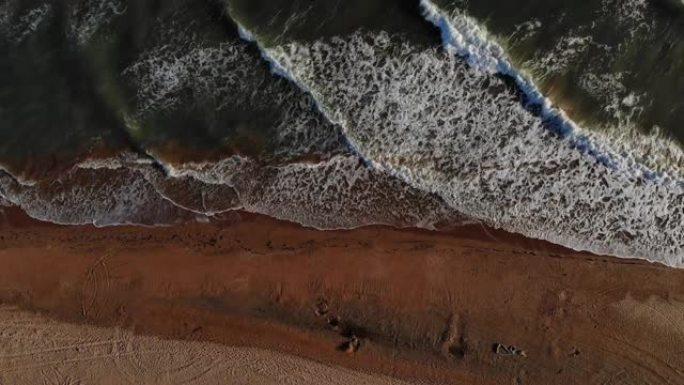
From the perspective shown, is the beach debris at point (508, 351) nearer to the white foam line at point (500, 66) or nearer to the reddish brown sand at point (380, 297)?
the reddish brown sand at point (380, 297)

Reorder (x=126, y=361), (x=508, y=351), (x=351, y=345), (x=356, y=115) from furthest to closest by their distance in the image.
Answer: (x=356, y=115) < (x=126, y=361) < (x=351, y=345) < (x=508, y=351)

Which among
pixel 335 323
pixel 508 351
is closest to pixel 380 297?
pixel 335 323

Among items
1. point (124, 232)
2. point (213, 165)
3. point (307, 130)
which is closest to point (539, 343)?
point (307, 130)

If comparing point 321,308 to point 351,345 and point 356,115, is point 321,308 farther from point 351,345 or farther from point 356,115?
point 356,115

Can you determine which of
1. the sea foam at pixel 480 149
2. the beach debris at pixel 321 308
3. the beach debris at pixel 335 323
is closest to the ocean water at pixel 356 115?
the sea foam at pixel 480 149

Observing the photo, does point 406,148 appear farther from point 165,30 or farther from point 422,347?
point 165,30

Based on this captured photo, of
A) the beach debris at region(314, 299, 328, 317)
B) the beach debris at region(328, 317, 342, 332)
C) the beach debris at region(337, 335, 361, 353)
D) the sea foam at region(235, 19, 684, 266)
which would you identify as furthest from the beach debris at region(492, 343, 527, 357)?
the beach debris at region(314, 299, 328, 317)

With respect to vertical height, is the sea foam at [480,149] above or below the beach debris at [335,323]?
above
